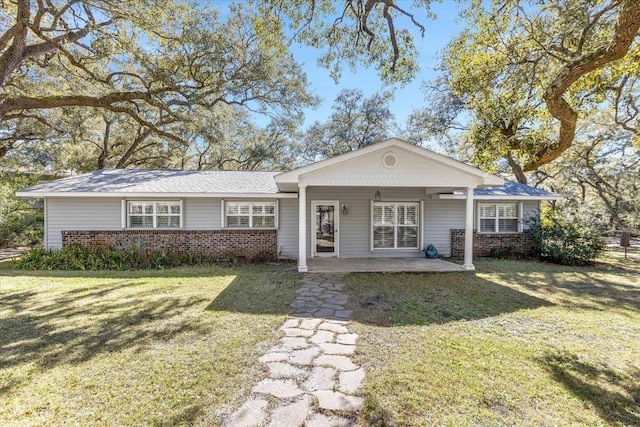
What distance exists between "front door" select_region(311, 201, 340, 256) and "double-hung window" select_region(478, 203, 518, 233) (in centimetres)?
559

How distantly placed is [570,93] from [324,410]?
330 inches

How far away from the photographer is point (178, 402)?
9.54 feet

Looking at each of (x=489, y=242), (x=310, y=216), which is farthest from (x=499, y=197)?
(x=310, y=216)

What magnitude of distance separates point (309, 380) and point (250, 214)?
872cm

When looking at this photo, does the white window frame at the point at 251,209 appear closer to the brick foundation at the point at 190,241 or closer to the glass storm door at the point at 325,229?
the brick foundation at the point at 190,241

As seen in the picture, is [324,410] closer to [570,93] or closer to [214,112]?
[570,93]

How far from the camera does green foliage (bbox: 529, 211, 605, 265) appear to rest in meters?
11.0

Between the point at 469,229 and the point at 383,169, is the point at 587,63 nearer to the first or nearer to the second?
the point at 383,169

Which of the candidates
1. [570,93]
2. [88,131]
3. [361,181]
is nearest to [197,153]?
[88,131]

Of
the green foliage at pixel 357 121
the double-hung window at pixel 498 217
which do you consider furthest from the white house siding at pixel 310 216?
the green foliage at pixel 357 121

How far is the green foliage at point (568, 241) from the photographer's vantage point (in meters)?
11.0

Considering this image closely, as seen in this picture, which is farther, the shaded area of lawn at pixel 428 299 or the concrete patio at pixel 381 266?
the concrete patio at pixel 381 266

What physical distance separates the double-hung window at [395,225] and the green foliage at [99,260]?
203 inches

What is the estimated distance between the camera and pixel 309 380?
329 cm
